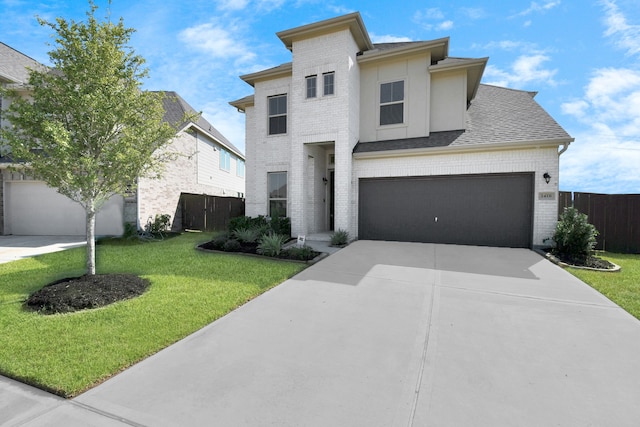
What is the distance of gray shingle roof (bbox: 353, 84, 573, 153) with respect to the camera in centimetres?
875

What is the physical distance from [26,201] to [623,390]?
732 inches

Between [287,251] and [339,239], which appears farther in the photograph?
[339,239]

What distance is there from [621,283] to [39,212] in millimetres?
19483

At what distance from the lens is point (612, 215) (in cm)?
888

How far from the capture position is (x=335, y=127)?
9867mm

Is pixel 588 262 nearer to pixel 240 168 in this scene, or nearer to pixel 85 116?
pixel 85 116

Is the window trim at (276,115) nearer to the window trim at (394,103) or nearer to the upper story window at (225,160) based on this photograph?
the window trim at (394,103)

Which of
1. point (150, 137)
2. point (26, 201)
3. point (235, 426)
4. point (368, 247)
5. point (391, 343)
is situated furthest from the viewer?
point (26, 201)

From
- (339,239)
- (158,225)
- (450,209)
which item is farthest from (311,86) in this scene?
(158,225)

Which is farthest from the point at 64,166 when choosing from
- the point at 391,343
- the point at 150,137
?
the point at 391,343

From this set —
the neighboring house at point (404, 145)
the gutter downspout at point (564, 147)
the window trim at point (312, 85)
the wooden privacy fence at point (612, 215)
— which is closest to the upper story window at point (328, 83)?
the neighboring house at point (404, 145)

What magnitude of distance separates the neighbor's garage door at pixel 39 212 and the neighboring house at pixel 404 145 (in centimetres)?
882

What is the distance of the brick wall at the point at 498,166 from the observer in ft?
27.7

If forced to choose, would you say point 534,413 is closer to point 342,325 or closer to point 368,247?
point 342,325
